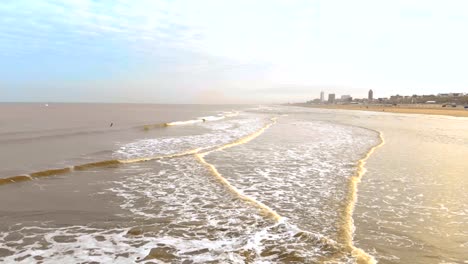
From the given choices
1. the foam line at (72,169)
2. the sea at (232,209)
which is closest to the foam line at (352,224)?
the sea at (232,209)

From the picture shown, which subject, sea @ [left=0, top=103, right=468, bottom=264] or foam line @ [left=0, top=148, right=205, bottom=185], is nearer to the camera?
sea @ [left=0, top=103, right=468, bottom=264]

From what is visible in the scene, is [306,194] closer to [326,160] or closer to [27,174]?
[326,160]

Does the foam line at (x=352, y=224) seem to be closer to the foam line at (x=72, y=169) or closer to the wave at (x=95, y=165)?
the wave at (x=95, y=165)

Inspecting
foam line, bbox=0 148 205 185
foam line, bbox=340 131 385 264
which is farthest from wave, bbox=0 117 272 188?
foam line, bbox=340 131 385 264

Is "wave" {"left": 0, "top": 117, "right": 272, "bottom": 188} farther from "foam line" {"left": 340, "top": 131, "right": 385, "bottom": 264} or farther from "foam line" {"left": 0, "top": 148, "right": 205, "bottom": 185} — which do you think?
"foam line" {"left": 340, "top": 131, "right": 385, "bottom": 264}

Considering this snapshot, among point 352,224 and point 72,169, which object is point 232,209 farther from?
point 72,169

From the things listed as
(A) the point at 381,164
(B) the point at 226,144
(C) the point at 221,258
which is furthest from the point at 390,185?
(B) the point at 226,144

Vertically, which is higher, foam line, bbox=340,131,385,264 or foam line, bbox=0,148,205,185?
foam line, bbox=340,131,385,264

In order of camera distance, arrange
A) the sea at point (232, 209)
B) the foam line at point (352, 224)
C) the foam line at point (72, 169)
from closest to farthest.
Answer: the foam line at point (352, 224)
the sea at point (232, 209)
the foam line at point (72, 169)

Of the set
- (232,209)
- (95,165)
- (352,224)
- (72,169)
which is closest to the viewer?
(352,224)

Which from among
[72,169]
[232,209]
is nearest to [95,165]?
[72,169]

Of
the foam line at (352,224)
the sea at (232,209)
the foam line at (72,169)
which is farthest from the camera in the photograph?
the foam line at (72,169)
